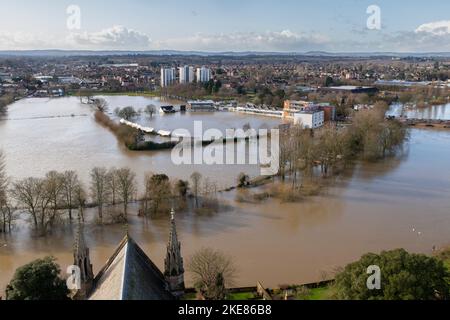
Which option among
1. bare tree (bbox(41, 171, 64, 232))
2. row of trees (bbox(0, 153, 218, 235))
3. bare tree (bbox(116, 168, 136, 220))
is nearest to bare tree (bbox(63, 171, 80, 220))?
row of trees (bbox(0, 153, 218, 235))

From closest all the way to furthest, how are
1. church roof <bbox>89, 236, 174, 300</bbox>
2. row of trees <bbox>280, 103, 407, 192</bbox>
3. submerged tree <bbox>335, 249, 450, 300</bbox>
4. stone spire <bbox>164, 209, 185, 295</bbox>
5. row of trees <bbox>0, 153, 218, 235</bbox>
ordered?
church roof <bbox>89, 236, 174, 300</bbox> → stone spire <bbox>164, 209, 185, 295</bbox> → submerged tree <bbox>335, 249, 450, 300</bbox> → row of trees <bbox>0, 153, 218, 235</bbox> → row of trees <bbox>280, 103, 407, 192</bbox>

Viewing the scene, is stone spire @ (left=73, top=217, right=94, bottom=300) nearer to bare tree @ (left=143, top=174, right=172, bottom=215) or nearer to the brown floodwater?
the brown floodwater

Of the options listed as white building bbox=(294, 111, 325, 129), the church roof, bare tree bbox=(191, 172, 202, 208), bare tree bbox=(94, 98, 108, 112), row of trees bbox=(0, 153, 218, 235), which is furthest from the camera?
bare tree bbox=(94, 98, 108, 112)

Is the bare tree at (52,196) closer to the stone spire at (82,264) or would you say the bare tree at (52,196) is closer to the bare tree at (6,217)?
the bare tree at (6,217)
